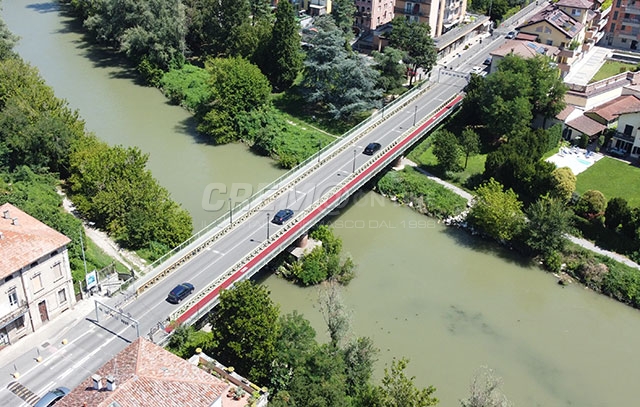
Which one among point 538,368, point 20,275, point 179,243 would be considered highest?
point 20,275

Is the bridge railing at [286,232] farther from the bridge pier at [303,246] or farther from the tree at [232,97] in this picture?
the tree at [232,97]

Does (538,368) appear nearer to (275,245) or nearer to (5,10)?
(275,245)

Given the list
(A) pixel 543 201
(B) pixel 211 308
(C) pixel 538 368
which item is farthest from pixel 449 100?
(B) pixel 211 308

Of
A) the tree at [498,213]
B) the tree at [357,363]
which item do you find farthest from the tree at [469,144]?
the tree at [357,363]

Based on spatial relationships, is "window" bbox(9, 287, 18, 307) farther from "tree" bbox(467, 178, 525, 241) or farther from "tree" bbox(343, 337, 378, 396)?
"tree" bbox(467, 178, 525, 241)

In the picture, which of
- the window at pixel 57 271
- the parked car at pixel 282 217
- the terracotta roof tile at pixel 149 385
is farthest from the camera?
the parked car at pixel 282 217

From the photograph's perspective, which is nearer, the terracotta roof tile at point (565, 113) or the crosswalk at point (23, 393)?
the crosswalk at point (23, 393)

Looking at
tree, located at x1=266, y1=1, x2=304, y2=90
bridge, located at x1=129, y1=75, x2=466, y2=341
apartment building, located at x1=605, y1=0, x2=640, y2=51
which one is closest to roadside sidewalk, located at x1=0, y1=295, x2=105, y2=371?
bridge, located at x1=129, y1=75, x2=466, y2=341
